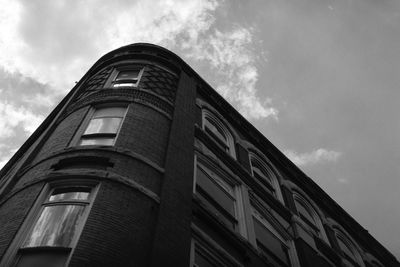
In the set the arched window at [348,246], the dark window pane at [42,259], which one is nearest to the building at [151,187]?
the dark window pane at [42,259]

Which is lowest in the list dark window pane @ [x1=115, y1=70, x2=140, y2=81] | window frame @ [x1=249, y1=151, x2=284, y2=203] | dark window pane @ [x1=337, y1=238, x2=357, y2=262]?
dark window pane @ [x1=337, y1=238, x2=357, y2=262]

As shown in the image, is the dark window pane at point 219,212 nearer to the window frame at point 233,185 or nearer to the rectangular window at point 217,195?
the rectangular window at point 217,195

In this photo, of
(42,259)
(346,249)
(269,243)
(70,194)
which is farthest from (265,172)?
(42,259)

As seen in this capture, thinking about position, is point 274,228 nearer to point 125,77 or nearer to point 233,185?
point 233,185

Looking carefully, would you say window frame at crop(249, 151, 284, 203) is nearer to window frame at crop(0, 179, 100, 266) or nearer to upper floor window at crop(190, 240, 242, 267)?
upper floor window at crop(190, 240, 242, 267)

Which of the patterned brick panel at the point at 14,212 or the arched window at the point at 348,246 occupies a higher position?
the arched window at the point at 348,246

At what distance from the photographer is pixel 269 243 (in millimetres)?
12930

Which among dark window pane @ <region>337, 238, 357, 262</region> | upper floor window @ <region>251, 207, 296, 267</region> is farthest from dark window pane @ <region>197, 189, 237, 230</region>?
dark window pane @ <region>337, 238, 357, 262</region>

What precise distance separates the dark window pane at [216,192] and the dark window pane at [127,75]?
5237 mm

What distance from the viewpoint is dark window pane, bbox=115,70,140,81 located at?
15.9m

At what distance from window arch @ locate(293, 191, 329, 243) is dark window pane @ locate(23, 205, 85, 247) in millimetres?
11509

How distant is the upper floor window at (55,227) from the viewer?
7238 mm

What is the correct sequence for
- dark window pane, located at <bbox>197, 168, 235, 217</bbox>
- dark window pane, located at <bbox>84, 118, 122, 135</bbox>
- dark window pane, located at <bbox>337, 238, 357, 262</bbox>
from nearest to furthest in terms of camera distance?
dark window pane, located at <bbox>84, 118, 122, 135</bbox>
dark window pane, located at <bbox>197, 168, 235, 217</bbox>
dark window pane, located at <bbox>337, 238, 357, 262</bbox>

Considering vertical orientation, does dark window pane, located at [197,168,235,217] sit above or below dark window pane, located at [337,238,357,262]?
below
